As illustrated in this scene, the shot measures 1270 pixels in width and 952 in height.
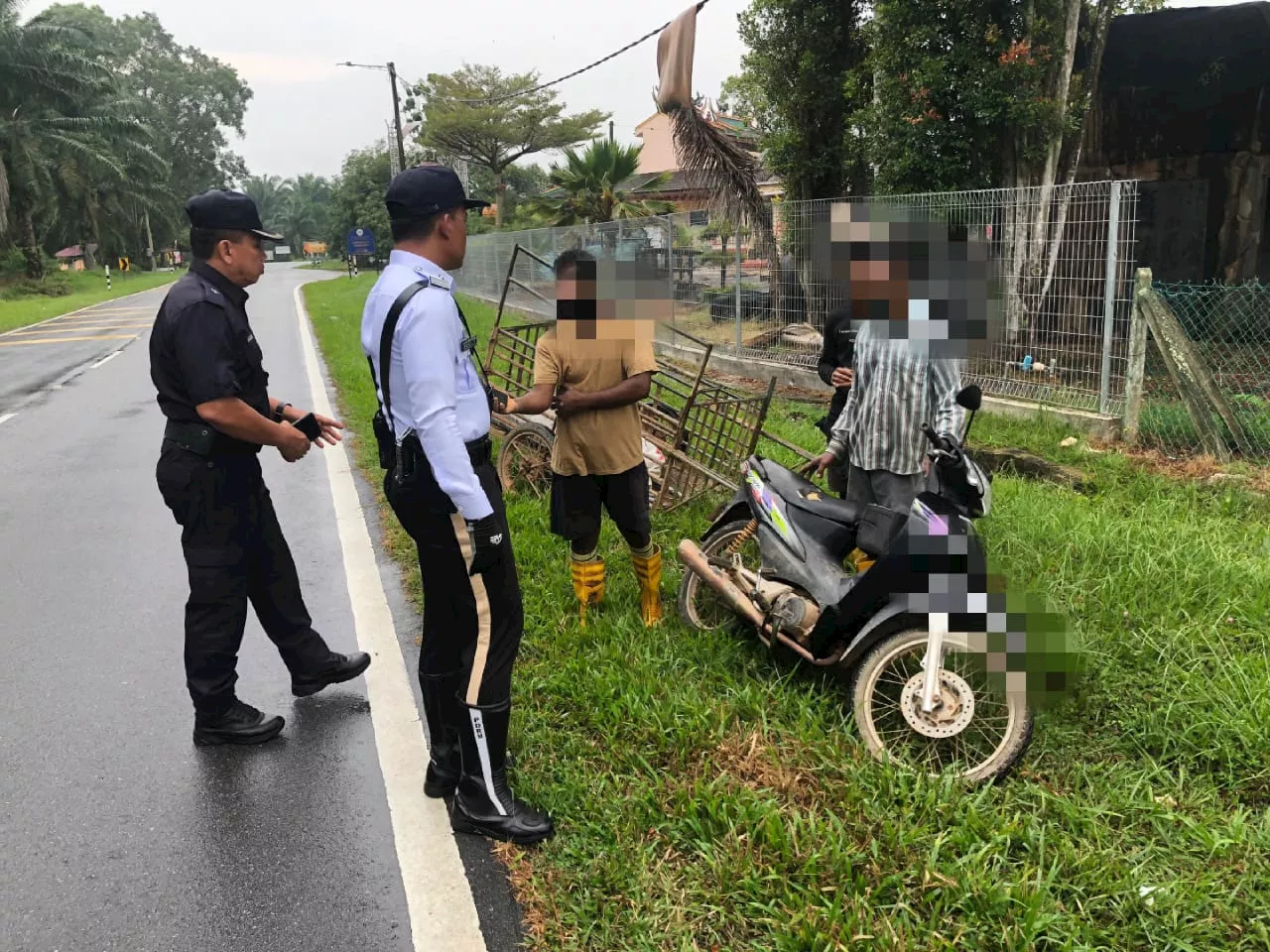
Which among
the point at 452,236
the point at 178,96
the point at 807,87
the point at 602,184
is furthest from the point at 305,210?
the point at 452,236

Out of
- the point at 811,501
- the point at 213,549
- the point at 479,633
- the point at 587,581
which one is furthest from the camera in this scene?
the point at 587,581

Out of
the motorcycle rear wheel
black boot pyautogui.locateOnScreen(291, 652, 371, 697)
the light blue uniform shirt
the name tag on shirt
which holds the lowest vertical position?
black boot pyautogui.locateOnScreen(291, 652, 371, 697)

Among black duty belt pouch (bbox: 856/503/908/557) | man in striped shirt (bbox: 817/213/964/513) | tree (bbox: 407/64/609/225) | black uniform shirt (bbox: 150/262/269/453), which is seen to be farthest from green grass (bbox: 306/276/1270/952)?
tree (bbox: 407/64/609/225)

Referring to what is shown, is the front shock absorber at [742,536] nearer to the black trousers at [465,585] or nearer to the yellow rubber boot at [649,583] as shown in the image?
the yellow rubber boot at [649,583]

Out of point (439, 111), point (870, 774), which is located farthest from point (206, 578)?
point (439, 111)

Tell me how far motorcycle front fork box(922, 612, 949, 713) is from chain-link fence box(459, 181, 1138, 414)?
5.71ft

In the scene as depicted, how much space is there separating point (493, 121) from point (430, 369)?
1560 inches

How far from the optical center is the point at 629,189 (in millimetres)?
23047

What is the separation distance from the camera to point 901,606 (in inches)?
115

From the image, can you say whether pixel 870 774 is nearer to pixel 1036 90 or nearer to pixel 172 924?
pixel 172 924

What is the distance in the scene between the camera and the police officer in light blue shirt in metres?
2.49

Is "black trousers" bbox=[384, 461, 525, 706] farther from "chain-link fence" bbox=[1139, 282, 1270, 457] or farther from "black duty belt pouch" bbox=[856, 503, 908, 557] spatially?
"chain-link fence" bbox=[1139, 282, 1270, 457]

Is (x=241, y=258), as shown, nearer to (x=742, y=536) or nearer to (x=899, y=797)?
(x=742, y=536)

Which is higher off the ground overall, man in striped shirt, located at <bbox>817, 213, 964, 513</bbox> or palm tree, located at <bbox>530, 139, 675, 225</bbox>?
palm tree, located at <bbox>530, 139, 675, 225</bbox>
